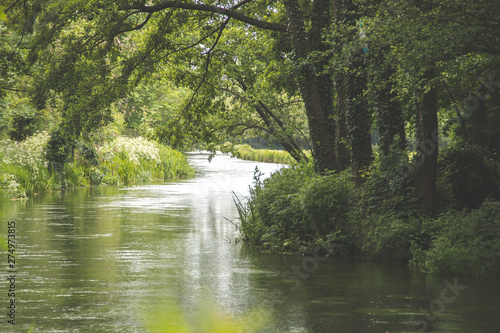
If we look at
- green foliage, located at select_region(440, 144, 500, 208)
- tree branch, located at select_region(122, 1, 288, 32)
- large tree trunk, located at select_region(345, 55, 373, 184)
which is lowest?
green foliage, located at select_region(440, 144, 500, 208)

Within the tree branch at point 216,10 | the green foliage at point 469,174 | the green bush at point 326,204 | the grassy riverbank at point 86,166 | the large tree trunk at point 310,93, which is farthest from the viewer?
the grassy riverbank at point 86,166

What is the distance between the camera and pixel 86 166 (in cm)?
2819

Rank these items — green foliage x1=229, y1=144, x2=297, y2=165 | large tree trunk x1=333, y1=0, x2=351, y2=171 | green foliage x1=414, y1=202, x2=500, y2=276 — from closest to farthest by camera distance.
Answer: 1. green foliage x1=414, y1=202, x2=500, y2=276
2. large tree trunk x1=333, y1=0, x2=351, y2=171
3. green foliage x1=229, y1=144, x2=297, y2=165

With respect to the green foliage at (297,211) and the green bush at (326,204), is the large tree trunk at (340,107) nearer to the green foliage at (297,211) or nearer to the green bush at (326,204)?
the green foliage at (297,211)

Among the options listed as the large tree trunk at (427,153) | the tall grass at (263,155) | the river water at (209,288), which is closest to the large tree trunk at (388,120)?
the large tree trunk at (427,153)

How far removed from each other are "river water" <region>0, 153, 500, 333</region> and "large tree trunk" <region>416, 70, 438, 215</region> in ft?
5.19

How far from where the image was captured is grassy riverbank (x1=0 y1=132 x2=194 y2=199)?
73.9 feet

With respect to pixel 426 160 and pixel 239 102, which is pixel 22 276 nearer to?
pixel 426 160

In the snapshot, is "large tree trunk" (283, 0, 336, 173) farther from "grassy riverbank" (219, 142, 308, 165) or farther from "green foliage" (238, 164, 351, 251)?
"grassy riverbank" (219, 142, 308, 165)

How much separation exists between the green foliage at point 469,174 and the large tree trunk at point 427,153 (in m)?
1.35

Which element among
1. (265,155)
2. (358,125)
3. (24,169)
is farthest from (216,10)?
(265,155)

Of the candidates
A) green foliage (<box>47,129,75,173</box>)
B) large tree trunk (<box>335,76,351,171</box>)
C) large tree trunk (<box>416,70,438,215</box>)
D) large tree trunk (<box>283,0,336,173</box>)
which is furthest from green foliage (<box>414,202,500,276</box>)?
green foliage (<box>47,129,75,173</box>)

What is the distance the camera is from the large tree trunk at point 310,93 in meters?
13.0

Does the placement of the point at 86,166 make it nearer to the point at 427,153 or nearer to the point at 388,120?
the point at 388,120
